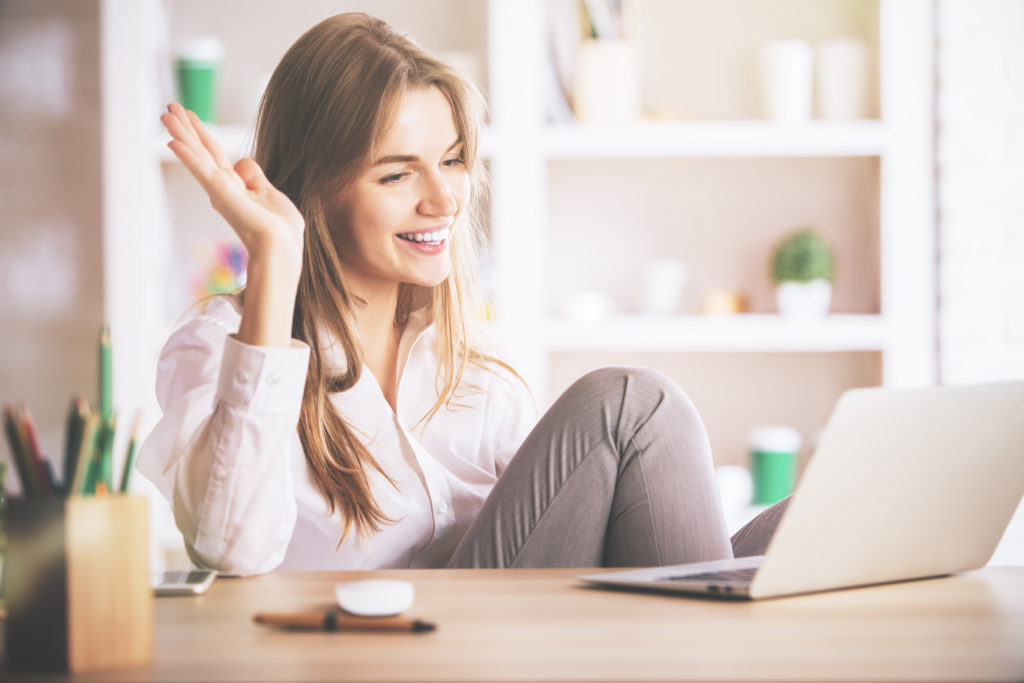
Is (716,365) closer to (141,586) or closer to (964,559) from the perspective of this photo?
(964,559)

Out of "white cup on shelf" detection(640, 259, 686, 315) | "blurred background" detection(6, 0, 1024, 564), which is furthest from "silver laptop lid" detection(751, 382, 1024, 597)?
"white cup on shelf" detection(640, 259, 686, 315)

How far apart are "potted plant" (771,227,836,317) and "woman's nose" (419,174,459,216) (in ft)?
5.00

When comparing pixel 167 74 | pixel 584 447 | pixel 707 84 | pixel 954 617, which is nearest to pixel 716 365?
pixel 707 84

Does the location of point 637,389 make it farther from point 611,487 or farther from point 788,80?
point 788,80

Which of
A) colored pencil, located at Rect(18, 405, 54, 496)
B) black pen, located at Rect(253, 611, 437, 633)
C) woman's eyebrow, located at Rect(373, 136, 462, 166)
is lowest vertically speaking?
black pen, located at Rect(253, 611, 437, 633)

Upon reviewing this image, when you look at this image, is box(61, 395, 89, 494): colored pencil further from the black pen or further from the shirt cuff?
the shirt cuff

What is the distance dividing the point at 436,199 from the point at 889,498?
2.80ft

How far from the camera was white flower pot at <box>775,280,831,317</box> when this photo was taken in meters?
2.84

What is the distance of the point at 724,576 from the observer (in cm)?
95

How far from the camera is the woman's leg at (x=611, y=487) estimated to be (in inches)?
44.7

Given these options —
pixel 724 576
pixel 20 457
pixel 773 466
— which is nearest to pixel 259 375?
pixel 20 457

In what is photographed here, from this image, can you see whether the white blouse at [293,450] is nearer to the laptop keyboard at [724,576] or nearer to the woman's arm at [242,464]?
the woman's arm at [242,464]

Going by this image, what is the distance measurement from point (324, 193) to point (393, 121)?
0.14 m

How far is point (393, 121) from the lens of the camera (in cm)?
153
